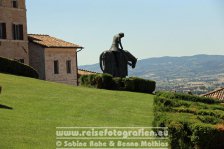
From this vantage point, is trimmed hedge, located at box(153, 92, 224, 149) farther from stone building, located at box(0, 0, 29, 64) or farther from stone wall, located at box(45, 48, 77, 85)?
stone wall, located at box(45, 48, 77, 85)

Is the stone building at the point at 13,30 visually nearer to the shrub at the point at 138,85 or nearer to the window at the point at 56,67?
the window at the point at 56,67

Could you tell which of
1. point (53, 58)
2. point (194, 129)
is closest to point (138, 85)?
point (53, 58)

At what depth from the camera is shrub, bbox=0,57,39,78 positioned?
34.6 metres

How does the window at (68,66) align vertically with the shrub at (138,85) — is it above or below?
above

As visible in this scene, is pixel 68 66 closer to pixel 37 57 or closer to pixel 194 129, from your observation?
pixel 37 57

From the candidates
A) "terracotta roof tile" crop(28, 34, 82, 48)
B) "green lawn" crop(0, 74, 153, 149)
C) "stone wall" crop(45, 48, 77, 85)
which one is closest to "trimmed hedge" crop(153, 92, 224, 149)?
"green lawn" crop(0, 74, 153, 149)

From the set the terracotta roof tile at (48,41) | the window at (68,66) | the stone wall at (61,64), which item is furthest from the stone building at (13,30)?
the window at (68,66)

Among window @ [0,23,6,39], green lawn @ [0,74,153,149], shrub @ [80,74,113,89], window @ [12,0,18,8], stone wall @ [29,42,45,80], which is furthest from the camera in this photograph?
stone wall @ [29,42,45,80]

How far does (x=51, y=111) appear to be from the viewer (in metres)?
19.1

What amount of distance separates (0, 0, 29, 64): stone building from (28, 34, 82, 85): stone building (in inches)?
41.3

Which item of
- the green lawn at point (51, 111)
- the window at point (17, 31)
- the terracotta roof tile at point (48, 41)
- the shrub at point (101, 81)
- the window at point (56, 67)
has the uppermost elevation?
the window at point (17, 31)

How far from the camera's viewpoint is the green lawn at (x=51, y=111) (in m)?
13.8

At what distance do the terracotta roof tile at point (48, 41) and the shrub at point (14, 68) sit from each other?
353 inches

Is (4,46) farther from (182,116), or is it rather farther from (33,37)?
(182,116)
